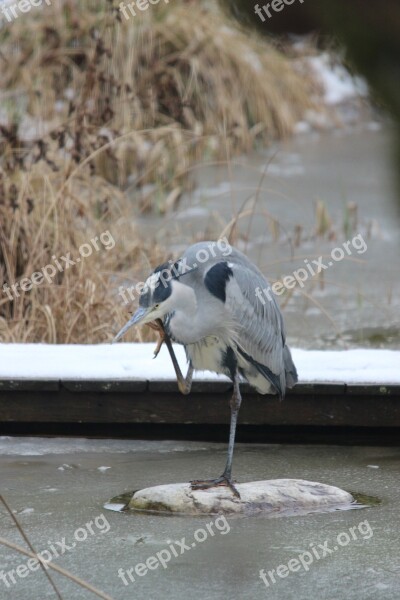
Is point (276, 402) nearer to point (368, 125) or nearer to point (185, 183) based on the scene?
point (185, 183)

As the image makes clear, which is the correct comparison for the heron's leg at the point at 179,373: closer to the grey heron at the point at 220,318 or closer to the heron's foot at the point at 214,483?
the grey heron at the point at 220,318

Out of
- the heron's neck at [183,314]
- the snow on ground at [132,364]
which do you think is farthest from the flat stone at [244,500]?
the snow on ground at [132,364]

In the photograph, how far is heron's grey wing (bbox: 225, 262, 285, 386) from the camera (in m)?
3.43

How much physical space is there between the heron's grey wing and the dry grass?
5.53ft

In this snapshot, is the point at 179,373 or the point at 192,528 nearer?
the point at 192,528

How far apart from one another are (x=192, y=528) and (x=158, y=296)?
2.29ft

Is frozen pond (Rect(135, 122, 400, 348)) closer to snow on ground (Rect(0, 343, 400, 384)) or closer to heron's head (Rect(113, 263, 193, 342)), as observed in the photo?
snow on ground (Rect(0, 343, 400, 384))

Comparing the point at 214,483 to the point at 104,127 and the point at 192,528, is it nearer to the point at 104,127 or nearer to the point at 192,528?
the point at 192,528

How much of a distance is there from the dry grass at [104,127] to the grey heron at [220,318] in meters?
1.75

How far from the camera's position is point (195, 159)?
1051cm

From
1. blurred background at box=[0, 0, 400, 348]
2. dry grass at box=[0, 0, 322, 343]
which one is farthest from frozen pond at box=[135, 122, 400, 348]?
dry grass at box=[0, 0, 322, 343]

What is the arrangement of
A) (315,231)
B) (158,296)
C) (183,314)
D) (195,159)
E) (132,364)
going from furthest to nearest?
(195,159), (315,231), (132,364), (183,314), (158,296)

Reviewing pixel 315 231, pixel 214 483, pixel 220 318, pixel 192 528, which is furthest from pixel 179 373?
pixel 315 231

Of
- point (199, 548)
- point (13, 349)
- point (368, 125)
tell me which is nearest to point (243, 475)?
point (199, 548)
